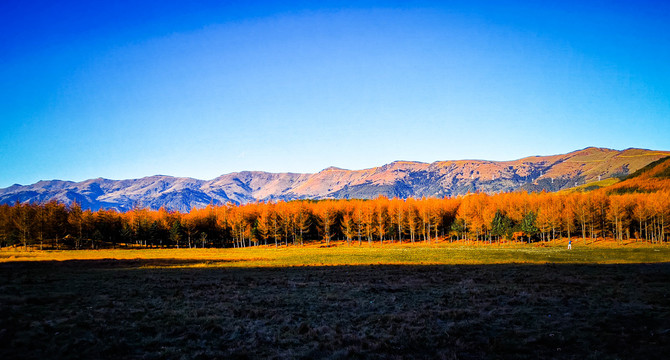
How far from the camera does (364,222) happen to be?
373 feet

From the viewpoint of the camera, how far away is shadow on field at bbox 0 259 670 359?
11.9 meters

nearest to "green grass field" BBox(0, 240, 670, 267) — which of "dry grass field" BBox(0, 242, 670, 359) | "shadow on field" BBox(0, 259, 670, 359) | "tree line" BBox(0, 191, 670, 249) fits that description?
"dry grass field" BBox(0, 242, 670, 359)

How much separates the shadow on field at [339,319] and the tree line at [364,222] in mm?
84236

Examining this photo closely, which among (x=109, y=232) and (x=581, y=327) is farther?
(x=109, y=232)

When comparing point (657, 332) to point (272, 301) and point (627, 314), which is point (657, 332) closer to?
point (627, 314)

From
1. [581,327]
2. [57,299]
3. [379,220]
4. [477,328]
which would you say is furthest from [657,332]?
[379,220]

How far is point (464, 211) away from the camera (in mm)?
111812

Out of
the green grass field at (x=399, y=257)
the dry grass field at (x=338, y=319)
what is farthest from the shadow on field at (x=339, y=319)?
the green grass field at (x=399, y=257)

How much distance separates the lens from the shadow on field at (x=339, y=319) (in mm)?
11875

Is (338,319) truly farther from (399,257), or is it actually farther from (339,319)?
(399,257)

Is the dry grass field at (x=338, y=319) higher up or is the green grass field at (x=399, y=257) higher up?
the dry grass field at (x=338, y=319)

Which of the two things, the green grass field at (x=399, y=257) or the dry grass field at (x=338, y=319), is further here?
the green grass field at (x=399, y=257)

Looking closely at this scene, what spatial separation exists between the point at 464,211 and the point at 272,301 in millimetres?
101987

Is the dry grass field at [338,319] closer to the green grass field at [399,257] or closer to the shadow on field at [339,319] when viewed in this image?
the shadow on field at [339,319]
